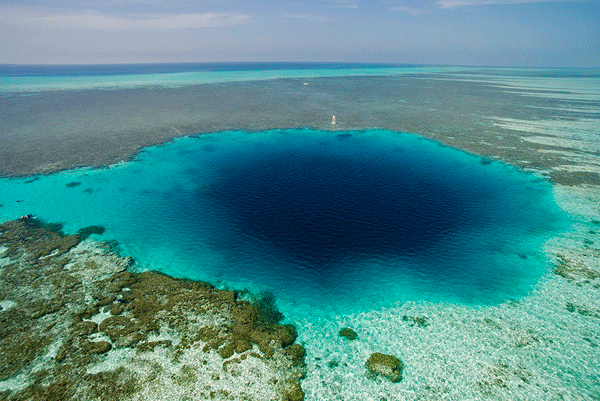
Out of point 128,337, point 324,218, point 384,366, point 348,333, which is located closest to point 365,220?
point 324,218

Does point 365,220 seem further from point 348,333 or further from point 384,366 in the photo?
point 384,366

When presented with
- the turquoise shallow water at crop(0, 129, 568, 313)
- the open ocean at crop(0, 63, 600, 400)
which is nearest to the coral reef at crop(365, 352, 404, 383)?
the open ocean at crop(0, 63, 600, 400)

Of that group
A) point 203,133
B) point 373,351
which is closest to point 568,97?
point 203,133

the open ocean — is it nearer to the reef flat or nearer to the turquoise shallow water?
the turquoise shallow water

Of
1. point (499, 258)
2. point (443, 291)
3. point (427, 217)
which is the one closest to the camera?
point (443, 291)

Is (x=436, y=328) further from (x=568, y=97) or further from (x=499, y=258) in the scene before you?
(x=568, y=97)
